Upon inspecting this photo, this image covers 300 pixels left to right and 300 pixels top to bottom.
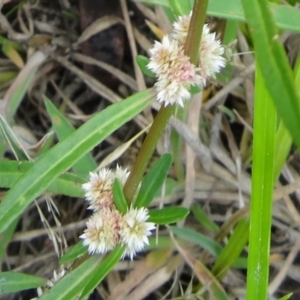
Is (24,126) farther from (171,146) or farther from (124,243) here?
(124,243)

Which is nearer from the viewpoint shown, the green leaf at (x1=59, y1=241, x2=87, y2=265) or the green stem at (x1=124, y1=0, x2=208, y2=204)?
the green stem at (x1=124, y1=0, x2=208, y2=204)

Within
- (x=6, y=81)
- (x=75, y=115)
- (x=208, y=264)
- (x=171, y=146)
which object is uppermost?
(x=6, y=81)

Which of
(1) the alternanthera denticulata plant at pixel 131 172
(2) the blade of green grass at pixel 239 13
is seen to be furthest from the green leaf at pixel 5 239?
(2) the blade of green grass at pixel 239 13

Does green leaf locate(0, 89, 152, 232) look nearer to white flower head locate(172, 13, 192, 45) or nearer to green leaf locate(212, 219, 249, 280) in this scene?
white flower head locate(172, 13, 192, 45)

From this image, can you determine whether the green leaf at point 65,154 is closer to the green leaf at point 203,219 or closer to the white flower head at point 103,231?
the white flower head at point 103,231

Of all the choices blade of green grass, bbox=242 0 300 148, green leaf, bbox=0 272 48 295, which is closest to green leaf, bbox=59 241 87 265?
green leaf, bbox=0 272 48 295

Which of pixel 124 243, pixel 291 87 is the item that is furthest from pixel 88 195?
pixel 291 87
